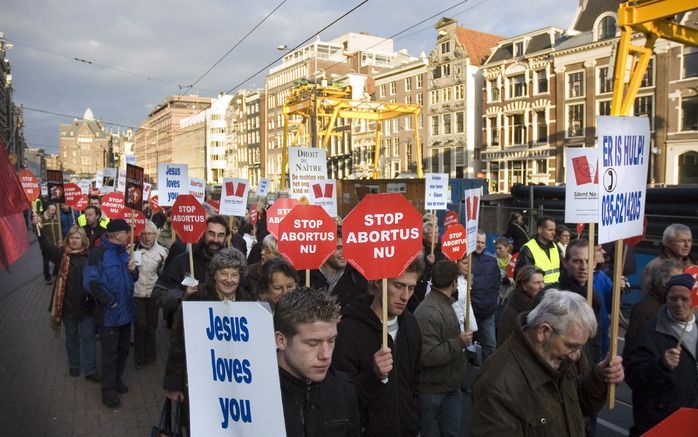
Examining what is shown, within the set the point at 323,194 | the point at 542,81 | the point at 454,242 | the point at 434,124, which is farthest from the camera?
the point at 434,124

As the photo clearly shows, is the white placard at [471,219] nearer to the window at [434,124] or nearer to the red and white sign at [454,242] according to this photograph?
the red and white sign at [454,242]

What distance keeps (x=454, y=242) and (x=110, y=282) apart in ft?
13.1

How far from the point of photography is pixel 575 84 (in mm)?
35312

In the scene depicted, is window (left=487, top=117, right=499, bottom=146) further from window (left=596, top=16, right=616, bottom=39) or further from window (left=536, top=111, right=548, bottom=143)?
window (left=596, top=16, right=616, bottom=39)

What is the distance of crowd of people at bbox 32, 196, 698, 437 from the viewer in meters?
2.48

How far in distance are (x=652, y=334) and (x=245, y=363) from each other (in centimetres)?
272

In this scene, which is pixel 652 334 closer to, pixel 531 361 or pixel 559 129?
pixel 531 361

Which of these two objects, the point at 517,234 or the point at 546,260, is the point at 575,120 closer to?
the point at 517,234

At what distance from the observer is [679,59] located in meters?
29.5

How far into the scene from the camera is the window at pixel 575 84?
3494 cm

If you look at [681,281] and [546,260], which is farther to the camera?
[546,260]

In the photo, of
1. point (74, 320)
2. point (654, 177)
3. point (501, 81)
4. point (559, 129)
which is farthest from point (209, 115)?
point (74, 320)

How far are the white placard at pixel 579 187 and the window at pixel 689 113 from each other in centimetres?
2775

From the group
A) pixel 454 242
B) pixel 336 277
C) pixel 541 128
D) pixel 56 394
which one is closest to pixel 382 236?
pixel 336 277
